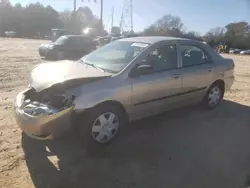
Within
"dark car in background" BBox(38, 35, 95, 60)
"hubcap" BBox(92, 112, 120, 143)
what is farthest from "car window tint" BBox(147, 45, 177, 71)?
"dark car in background" BBox(38, 35, 95, 60)

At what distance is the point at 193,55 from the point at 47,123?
3135mm

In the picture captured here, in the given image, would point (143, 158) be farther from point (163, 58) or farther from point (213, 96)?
point (213, 96)

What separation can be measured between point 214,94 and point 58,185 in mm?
3890

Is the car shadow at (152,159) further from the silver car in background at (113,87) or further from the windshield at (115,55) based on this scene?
the windshield at (115,55)

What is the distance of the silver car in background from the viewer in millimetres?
3336

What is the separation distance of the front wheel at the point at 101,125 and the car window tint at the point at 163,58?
1.05 meters

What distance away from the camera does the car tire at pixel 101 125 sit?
3.43 metres

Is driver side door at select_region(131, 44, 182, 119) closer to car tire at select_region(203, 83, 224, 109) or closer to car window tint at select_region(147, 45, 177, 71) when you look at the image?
car window tint at select_region(147, 45, 177, 71)

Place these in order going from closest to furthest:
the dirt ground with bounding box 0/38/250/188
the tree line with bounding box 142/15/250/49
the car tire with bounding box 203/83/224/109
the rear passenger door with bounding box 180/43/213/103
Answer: the dirt ground with bounding box 0/38/250/188
the rear passenger door with bounding box 180/43/213/103
the car tire with bounding box 203/83/224/109
the tree line with bounding box 142/15/250/49

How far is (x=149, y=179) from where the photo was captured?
3.09 meters

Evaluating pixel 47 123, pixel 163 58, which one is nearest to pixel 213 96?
pixel 163 58

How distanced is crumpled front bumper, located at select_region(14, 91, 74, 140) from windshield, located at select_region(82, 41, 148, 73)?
1079 mm

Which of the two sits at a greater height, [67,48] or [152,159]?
[67,48]

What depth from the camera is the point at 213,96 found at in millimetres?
5535
